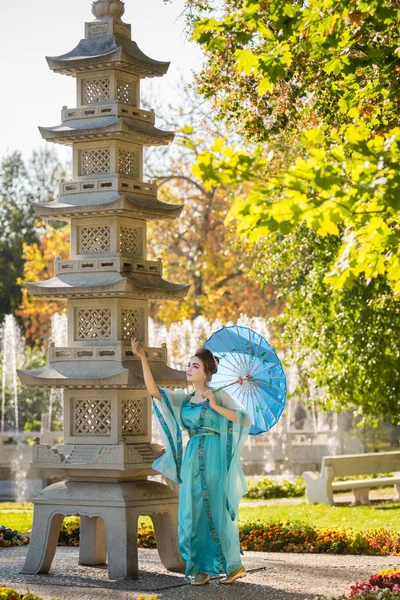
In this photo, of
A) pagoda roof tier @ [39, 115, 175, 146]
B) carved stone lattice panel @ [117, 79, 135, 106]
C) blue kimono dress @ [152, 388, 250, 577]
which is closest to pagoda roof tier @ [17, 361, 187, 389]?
blue kimono dress @ [152, 388, 250, 577]

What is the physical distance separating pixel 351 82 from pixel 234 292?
26973mm

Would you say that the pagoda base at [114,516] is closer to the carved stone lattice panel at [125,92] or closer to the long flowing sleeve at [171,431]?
the long flowing sleeve at [171,431]

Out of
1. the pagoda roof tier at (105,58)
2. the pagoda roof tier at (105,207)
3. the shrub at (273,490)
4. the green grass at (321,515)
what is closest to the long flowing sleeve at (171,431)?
the pagoda roof tier at (105,207)

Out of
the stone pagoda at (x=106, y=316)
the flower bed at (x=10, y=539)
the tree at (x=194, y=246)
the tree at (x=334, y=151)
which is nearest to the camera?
the tree at (x=334, y=151)

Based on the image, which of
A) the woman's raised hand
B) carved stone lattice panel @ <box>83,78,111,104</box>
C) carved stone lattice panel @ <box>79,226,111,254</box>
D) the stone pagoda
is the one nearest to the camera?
the woman's raised hand

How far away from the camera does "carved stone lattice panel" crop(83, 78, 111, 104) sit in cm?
1065

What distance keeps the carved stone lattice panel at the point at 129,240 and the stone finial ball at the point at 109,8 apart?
7.18 feet

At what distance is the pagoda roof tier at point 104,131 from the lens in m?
10.2

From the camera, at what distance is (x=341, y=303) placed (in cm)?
1756

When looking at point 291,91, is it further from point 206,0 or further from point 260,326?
point 260,326

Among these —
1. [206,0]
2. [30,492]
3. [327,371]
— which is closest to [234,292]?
[30,492]

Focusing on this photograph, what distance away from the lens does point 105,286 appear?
992 centimetres

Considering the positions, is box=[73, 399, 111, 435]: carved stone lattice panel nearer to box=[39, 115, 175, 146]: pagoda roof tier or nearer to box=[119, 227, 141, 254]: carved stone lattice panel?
box=[119, 227, 141, 254]: carved stone lattice panel

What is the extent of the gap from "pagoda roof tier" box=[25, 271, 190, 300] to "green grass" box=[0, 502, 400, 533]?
5.21 meters
